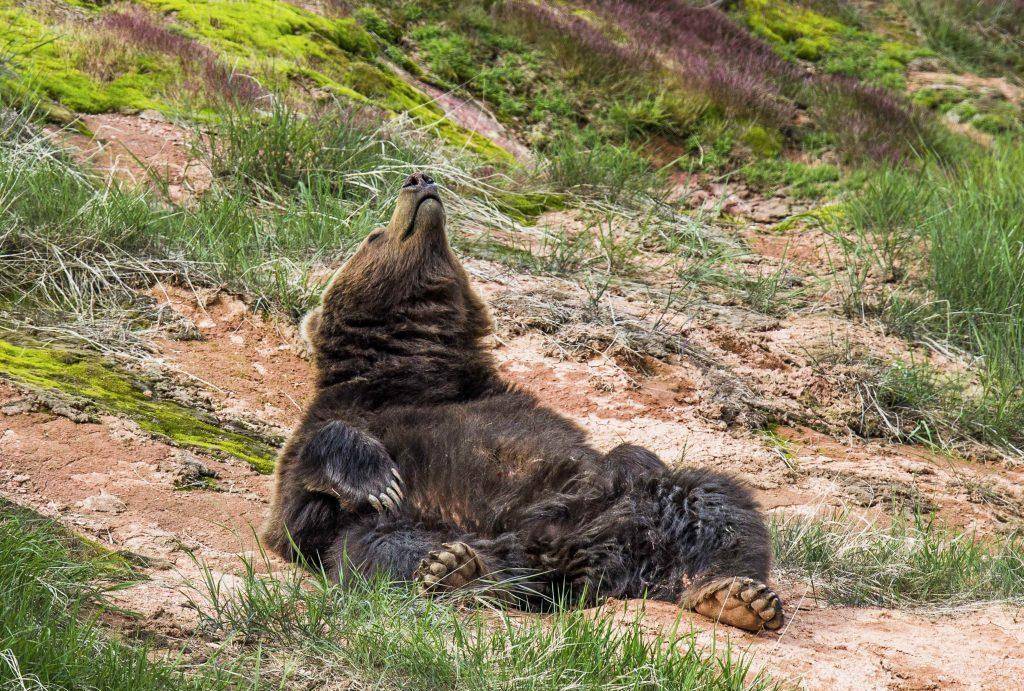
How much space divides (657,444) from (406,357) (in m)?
1.68

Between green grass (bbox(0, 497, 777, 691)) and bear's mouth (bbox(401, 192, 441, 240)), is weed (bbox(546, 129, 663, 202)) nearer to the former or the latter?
bear's mouth (bbox(401, 192, 441, 240))

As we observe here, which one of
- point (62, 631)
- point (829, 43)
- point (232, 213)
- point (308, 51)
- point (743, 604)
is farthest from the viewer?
point (829, 43)

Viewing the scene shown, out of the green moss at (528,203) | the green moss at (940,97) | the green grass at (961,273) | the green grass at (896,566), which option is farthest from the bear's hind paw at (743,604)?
the green moss at (940,97)

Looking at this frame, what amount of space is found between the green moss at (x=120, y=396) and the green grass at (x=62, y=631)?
1456 millimetres

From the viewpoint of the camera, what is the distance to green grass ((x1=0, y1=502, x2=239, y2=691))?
7.03 ft

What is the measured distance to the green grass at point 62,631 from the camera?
2.14 meters

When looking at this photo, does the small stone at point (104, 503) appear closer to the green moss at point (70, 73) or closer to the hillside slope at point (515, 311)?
the hillside slope at point (515, 311)

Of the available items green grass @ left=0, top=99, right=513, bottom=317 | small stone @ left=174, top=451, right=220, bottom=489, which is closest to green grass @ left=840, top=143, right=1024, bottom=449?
green grass @ left=0, top=99, right=513, bottom=317

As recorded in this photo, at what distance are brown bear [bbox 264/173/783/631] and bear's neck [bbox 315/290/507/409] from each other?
0.41ft

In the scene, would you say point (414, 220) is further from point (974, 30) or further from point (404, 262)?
point (974, 30)

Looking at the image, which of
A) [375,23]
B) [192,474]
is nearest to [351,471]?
[192,474]

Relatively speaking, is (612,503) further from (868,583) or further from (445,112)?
(445,112)

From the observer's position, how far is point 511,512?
3.34 metres

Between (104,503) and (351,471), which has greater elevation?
(351,471)
